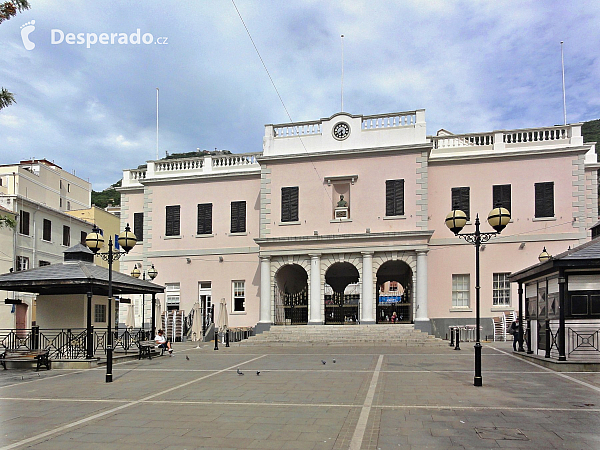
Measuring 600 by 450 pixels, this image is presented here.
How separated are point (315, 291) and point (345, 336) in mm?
3579

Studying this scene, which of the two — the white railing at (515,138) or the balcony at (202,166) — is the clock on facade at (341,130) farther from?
the balcony at (202,166)

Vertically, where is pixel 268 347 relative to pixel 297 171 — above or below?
below

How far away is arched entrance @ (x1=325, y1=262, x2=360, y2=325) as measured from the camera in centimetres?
3181

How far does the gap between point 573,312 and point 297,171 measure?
62.9ft

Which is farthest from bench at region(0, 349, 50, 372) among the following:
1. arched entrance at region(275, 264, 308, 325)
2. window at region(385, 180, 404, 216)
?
window at region(385, 180, 404, 216)

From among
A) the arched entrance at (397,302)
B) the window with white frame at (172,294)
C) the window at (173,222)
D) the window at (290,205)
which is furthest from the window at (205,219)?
the arched entrance at (397,302)

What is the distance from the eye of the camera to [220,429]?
9016 millimetres

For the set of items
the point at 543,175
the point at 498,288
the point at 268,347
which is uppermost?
the point at 543,175

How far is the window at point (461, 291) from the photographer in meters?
30.9

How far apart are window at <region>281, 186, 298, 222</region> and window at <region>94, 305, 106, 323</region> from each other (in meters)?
13.0

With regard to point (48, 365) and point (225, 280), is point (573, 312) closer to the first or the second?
point (48, 365)

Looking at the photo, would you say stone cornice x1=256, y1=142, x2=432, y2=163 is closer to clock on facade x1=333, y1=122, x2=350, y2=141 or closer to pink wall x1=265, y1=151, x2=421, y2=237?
pink wall x1=265, y1=151, x2=421, y2=237

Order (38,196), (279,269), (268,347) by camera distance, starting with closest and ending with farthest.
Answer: (268,347) → (279,269) → (38,196)

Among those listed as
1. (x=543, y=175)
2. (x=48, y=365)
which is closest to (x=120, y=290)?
(x=48, y=365)
